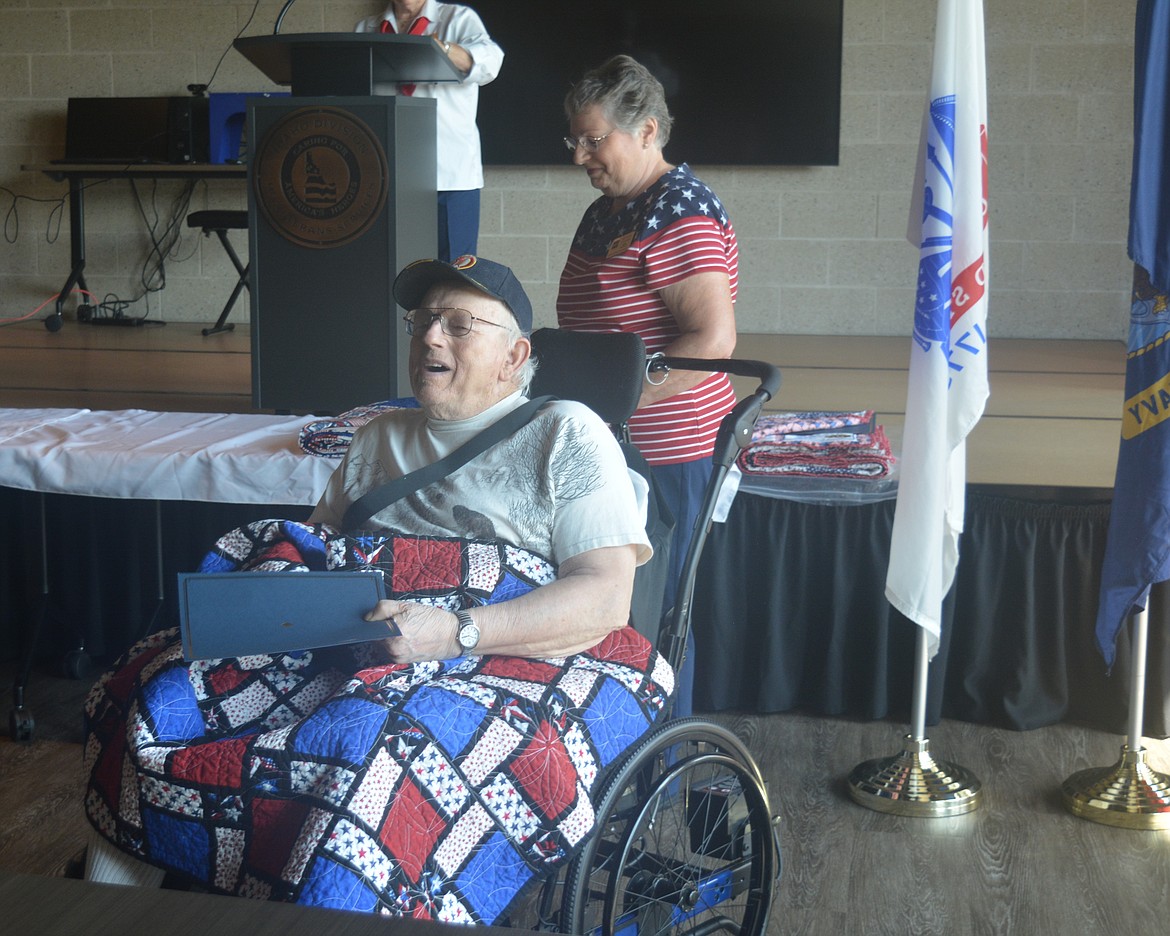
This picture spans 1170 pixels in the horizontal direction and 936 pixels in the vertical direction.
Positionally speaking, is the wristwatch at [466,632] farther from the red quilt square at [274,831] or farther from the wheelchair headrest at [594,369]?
the wheelchair headrest at [594,369]

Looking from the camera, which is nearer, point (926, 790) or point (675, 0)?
point (926, 790)

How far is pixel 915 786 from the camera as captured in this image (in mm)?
2240

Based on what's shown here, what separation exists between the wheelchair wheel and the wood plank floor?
0.98 feet

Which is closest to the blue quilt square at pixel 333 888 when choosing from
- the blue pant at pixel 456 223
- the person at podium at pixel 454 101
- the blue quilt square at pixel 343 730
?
the blue quilt square at pixel 343 730

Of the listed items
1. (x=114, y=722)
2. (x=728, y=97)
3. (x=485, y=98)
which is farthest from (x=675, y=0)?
(x=114, y=722)

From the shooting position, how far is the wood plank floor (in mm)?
1871

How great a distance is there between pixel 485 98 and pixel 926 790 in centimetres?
514

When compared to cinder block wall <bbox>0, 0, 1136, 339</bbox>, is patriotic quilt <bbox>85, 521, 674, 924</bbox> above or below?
below

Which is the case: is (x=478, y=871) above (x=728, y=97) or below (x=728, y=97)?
below

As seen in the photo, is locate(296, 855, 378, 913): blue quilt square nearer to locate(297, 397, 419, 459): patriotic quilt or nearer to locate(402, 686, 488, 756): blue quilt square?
locate(402, 686, 488, 756): blue quilt square

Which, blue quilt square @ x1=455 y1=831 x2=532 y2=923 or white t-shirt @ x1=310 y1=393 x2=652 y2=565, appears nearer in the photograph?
blue quilt square @ x1=455 y1=831 x2=532 y2=923

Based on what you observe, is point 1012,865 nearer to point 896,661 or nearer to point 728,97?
point 896,661

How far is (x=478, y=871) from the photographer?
47.4 inches

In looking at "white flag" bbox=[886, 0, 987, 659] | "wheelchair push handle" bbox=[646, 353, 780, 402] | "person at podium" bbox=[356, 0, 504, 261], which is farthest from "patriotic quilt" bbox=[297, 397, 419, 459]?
"person at podium" bbox=[356, 0, 504, 261]
